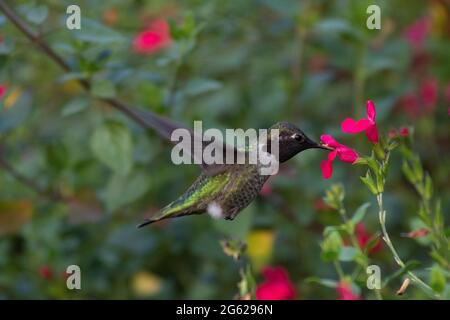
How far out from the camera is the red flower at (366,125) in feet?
3.91

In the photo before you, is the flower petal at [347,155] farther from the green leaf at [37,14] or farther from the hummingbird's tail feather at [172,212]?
the green leaf at [37,14]

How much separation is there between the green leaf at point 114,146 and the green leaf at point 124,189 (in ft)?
0.65

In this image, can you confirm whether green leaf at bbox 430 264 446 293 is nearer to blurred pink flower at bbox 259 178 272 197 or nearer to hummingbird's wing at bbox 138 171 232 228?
hummingbird's wing at bbox 138 171 232 228

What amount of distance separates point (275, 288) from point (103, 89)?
682mm

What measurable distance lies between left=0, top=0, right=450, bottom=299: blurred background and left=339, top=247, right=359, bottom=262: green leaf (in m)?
0.54

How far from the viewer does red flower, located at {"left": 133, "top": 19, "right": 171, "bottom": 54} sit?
292 centimetres

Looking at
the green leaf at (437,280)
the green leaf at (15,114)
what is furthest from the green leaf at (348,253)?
the green leaf at (15,114)

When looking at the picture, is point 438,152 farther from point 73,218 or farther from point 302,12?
point 73,218

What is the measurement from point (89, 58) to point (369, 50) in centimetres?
133

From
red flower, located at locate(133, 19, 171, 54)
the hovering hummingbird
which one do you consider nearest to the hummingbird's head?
the hovering hummingbird

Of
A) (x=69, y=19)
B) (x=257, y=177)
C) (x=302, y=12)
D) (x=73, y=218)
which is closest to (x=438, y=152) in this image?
(x=302, y=12)

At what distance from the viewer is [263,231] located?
260 centimetres

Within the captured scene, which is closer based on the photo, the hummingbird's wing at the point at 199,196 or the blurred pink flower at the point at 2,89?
the hummingbird's wing at the point at 199,196

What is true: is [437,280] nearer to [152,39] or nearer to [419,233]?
[419,233]
